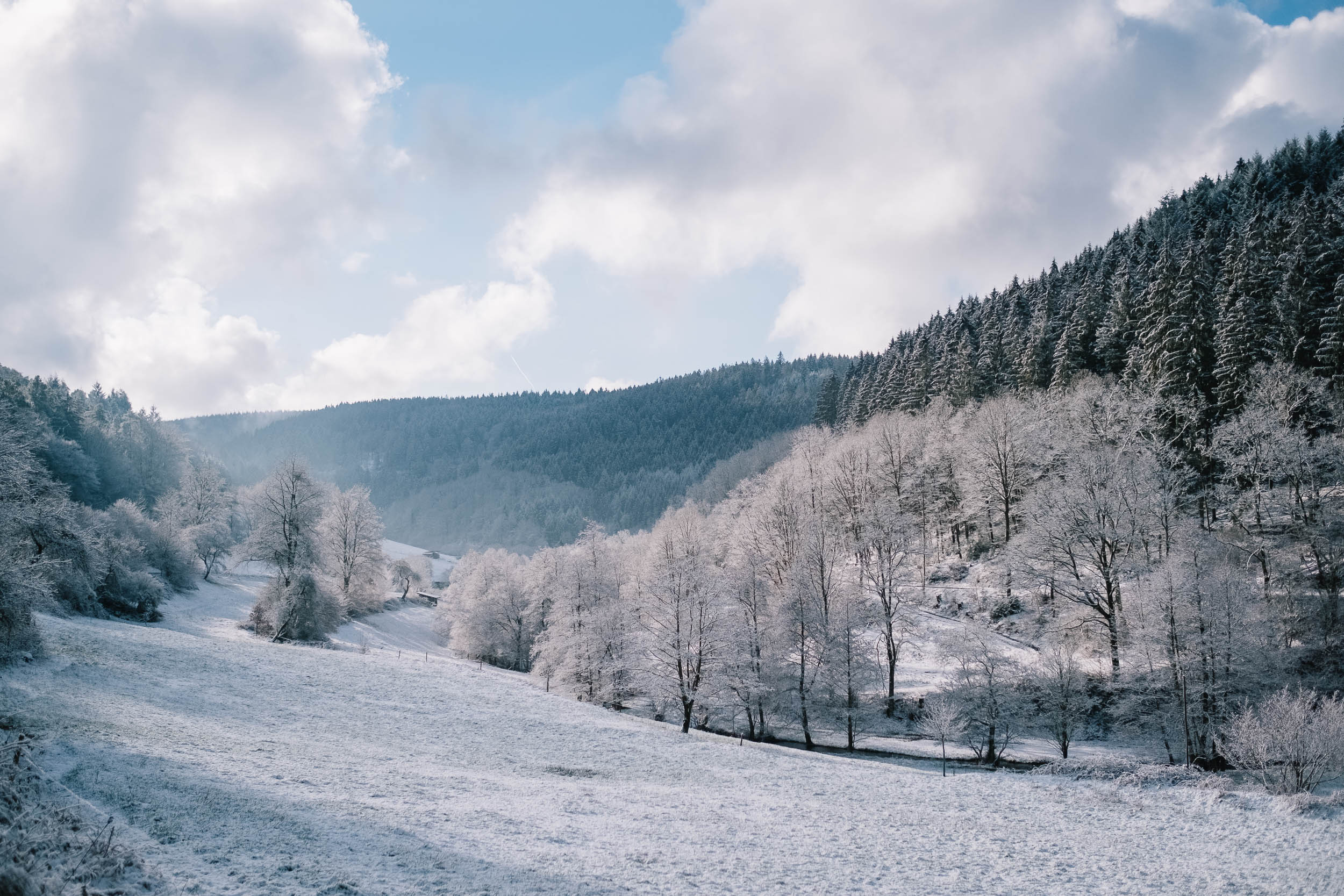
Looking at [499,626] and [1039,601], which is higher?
[1039,601]

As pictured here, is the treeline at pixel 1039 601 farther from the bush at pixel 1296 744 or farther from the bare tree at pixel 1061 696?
the bush at pixel 1296 744

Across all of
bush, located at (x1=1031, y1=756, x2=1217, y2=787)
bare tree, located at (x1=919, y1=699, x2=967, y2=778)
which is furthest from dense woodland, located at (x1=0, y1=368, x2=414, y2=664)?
bush, located at (x1=1031, y1=756, x2=1217, y2=787)

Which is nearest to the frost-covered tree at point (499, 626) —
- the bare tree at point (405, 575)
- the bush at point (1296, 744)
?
the bare tree at point (405, 575)

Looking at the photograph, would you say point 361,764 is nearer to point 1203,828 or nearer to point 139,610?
point 1203,828

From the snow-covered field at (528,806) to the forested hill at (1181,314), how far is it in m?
38.9

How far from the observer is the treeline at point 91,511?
69.2ft

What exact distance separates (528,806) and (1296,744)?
2788 centimetres

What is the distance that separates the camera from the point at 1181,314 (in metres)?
51.2

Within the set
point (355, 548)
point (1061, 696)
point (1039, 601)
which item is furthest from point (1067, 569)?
point (355, 548)

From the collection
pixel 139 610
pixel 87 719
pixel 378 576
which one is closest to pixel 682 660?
pixel 87 719

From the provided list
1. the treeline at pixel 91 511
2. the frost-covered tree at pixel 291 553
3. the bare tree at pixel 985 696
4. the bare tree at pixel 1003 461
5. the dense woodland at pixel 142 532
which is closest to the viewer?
the treeline at pixel 91 511

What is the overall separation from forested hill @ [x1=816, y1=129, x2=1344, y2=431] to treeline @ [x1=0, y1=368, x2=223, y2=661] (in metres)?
66.8

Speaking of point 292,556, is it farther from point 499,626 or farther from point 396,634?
point 499,626

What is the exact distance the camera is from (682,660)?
36500mm
